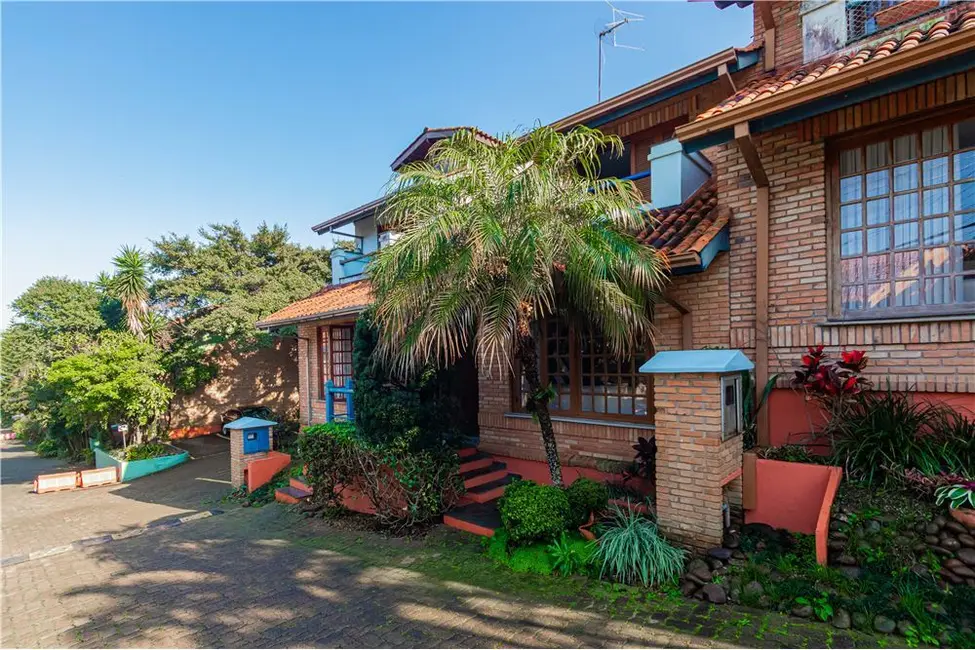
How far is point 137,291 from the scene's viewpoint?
16500 mm

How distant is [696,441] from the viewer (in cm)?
462

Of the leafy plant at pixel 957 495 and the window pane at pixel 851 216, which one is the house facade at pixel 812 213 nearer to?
the window pane at pixel 851 216

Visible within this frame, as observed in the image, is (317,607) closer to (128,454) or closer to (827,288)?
(827,288)

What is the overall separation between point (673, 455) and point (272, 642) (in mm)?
4116

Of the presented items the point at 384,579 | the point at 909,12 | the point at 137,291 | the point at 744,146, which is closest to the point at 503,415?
the point at 384,579

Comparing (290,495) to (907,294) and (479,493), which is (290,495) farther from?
(907,294)

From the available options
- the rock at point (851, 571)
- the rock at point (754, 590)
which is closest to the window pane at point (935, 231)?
the rock at point (851, 571)

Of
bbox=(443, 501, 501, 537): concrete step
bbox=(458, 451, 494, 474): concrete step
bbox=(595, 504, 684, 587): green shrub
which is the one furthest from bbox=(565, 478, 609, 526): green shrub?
bbox=(458, 451, 494, 474): concrete step

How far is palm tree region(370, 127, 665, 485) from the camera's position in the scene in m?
5.05

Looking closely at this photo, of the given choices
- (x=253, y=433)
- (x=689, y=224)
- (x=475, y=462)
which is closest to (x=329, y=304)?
(x=253, y=433)

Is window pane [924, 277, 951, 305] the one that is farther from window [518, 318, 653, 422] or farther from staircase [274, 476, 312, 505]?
staircase [274, 476, 312, 505]

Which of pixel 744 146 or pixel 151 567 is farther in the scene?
pixel 151 567

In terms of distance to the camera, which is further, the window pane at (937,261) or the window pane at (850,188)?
the window pane at (850,188)

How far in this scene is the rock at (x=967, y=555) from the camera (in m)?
3.60
